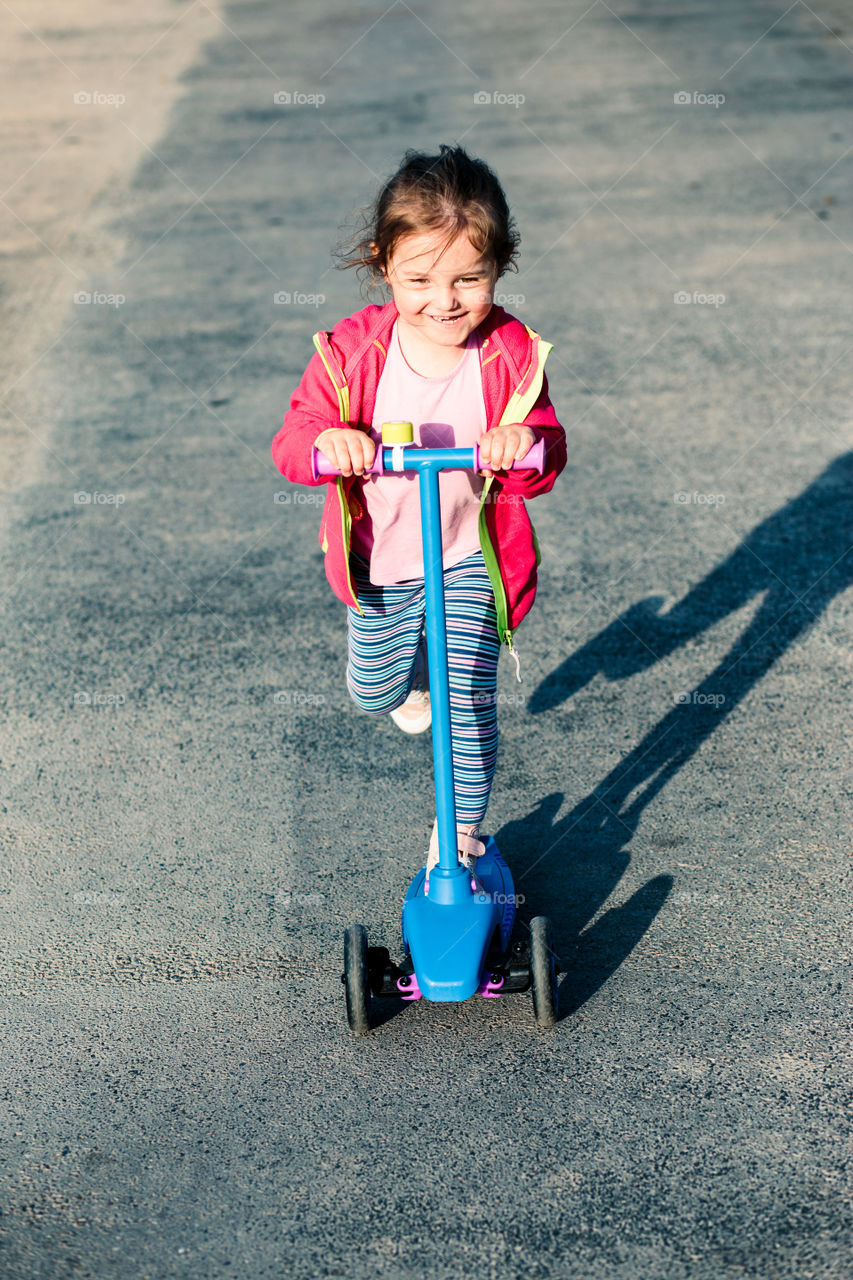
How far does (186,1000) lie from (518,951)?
0.85 meters

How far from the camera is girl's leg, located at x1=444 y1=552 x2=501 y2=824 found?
10.4ft

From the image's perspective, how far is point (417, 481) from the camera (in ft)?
10.3

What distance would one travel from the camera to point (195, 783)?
4.03 m

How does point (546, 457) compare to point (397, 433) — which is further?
point (546, 457)

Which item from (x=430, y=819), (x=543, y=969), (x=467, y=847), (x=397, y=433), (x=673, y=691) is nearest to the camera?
(x=397, y=433)

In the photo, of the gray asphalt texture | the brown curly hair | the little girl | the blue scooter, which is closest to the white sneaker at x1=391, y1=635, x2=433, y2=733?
the gray asphalt texture

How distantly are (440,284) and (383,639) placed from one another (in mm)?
991

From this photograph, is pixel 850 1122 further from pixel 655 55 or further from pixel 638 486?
pixel 655 55

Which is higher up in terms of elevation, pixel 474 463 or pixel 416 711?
pixel 474 463

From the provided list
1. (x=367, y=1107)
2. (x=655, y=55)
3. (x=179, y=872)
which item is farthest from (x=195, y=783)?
(x=655, y=55)

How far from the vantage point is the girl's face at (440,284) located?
8.86ft

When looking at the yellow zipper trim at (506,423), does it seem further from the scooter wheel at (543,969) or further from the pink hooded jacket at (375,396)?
the scooter wheel at (543,969)

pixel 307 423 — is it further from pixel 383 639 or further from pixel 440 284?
pixel 383 639

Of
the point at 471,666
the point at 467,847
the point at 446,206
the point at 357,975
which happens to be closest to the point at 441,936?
the point at 357,975
